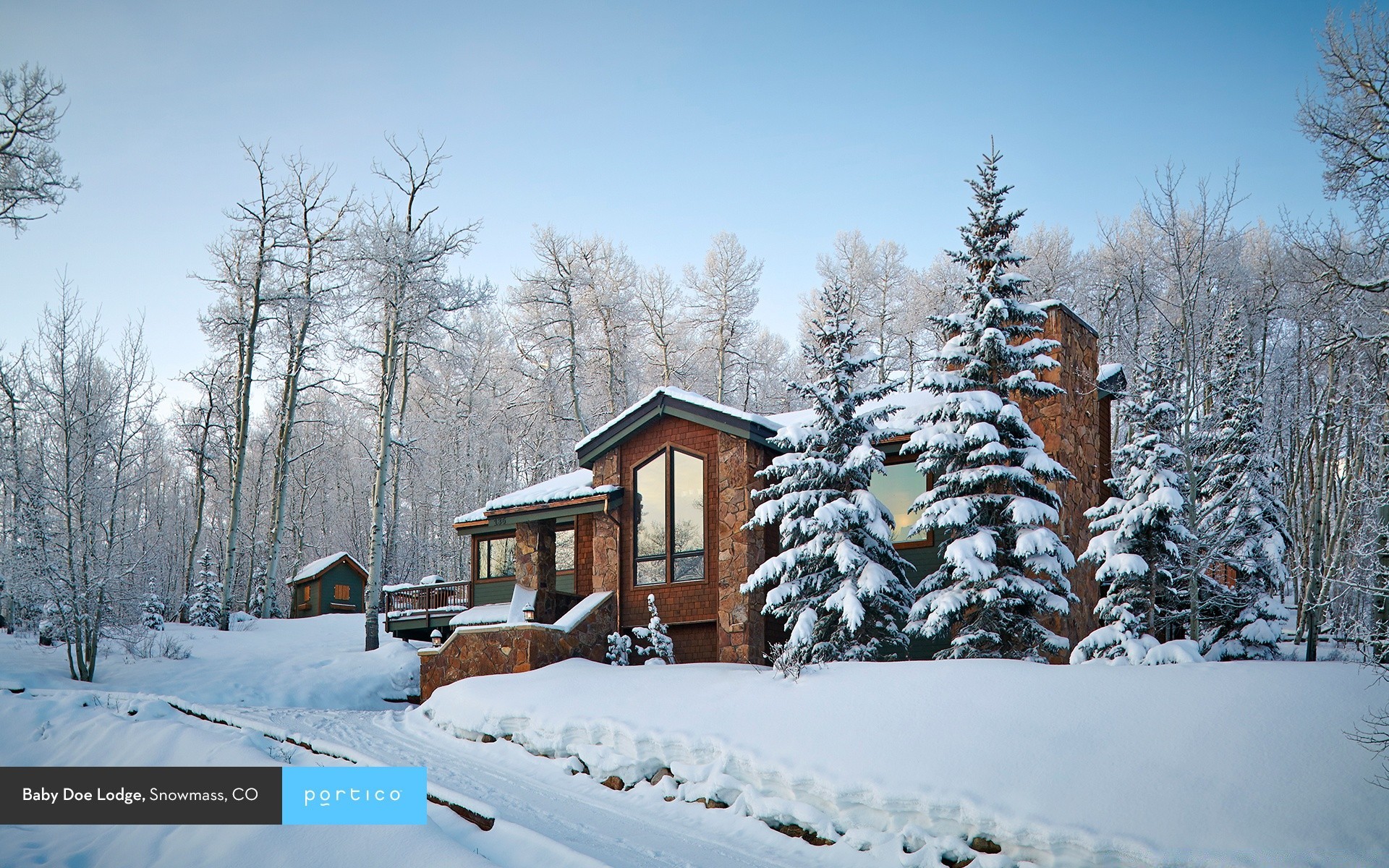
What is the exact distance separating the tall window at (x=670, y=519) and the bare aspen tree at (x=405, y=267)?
8474mm

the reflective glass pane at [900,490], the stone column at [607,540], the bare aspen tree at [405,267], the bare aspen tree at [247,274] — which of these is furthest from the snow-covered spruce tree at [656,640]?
the bare aspen tree at [247,274]

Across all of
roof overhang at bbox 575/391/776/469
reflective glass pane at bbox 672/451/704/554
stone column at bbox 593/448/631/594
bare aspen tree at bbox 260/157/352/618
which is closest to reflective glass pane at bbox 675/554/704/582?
reflective glass pane at bbox 672/451/704/554

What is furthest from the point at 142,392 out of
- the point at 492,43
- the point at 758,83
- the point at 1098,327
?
the point at 1098,327

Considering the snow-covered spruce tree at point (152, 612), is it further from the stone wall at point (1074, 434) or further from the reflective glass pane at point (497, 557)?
the stone wall at point (1074, 434)

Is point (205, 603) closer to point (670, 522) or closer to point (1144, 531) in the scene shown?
point (670, 522)

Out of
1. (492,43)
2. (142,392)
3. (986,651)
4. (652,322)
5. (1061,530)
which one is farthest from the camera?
(652,322)

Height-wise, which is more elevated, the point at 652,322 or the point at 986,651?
the point at 652,322

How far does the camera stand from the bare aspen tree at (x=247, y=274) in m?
24.2

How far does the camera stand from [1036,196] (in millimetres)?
15867

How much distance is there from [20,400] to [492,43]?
15.2 metres

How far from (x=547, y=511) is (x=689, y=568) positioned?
336 cm

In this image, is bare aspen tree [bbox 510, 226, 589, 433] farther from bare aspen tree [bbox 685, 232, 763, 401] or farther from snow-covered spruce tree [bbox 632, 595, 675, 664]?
snow-covered spruce tree [bbox 632, 595, 675, 664]

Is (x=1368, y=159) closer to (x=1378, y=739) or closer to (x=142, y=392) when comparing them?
(x=1378, y=739)

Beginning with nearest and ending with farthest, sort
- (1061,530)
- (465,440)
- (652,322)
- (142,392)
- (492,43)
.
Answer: (1061,530) → (492,43) → (142,392) → (652,322) → (465,440)
